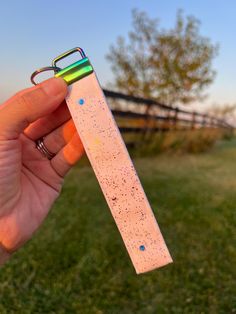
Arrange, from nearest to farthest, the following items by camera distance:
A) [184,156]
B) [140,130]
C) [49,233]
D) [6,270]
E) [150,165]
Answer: [6,270] → [49,233] → [150,165] → [140,130] → [184,156]

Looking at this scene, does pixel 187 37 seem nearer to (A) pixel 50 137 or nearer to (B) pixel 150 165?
(B) pixel 150 165

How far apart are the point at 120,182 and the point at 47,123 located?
0.46 metres

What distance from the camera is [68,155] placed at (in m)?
1.54

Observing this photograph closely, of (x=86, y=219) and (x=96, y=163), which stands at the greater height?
(x=96, y=163)

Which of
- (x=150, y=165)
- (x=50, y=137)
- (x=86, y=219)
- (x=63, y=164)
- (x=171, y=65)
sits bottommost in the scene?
(x=171, y=65)

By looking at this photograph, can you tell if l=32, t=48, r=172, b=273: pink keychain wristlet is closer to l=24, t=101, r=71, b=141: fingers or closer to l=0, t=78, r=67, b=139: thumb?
l=0, t=78, r=67, b=139: thumb

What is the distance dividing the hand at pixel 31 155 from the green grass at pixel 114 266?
2.26ft

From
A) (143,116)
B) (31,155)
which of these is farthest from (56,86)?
(143,116)

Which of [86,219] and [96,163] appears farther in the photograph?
[86,219]

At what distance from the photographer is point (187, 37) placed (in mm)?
17328

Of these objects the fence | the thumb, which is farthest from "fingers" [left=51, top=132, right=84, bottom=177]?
the fence

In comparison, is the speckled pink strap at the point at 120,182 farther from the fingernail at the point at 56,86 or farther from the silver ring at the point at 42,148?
the silver ring at the point at 42,148

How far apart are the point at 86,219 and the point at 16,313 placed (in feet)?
4.19

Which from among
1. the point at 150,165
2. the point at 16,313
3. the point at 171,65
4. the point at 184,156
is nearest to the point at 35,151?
the point at 16,313
